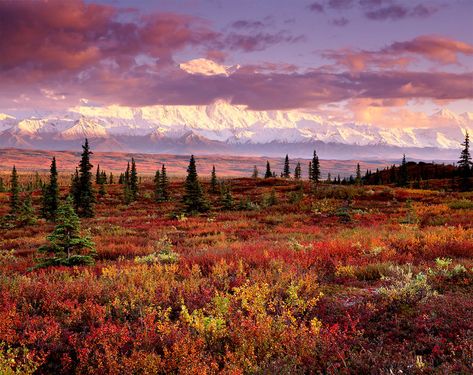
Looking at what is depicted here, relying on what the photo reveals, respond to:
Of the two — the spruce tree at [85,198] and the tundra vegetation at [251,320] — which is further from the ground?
the tundra vegetation at [251,320]

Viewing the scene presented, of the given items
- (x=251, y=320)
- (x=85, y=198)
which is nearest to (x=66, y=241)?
(x=251, y=320)

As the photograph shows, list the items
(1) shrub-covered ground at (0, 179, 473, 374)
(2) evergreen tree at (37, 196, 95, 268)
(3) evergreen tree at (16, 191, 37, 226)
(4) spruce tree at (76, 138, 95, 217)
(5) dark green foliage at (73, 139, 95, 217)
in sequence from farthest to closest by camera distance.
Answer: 1. (5) dark green foliage at (73, 139, 95, 217)
2. (4) spruce tree at (76, 138, 95, 217)
3. (3) evergreen tree at (16, 191, 37, 226)
4. (2) evergreen tree at (37, 196, 95, 268)
5. (1) shrub-covered ground at (0, 179, 473, 374)

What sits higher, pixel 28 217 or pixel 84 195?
pixel 84 195

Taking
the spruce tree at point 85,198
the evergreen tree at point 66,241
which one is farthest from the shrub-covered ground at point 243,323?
the spruce tree at point 85,198

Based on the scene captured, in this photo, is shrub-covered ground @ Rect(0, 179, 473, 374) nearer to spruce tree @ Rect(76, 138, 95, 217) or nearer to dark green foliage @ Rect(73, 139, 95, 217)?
spruce tree @ Rect(76, 138, 95, 217)

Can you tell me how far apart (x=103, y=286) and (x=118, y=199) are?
63618 millimetres

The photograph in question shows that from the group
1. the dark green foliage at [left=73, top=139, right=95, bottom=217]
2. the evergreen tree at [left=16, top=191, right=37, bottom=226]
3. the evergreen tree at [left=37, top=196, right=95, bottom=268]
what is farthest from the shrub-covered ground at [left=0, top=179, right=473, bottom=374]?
the dark green foliage at [left=73, top=139, right=95, bottom=217]

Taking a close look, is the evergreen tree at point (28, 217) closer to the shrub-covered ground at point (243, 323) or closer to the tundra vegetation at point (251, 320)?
the tundra vegetation at point (251, 320)

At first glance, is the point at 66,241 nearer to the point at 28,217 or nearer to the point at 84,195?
the point at 28,217

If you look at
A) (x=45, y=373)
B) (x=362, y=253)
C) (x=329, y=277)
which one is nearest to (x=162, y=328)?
(x=45, y=373)

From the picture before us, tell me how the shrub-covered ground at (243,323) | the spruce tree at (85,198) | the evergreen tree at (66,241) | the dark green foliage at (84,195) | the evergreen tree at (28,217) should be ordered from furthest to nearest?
the dark green foliage at (84,195) → the spruce tree at (85,198) → the evergreen tree at (28,217) → the evergreen tree at (66,241) → the shrub-covered ground at (243,323)

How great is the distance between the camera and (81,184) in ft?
168

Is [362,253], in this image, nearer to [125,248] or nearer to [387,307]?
[387,307]

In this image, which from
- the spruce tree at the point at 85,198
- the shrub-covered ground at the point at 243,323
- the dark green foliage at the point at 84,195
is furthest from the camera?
the dark green foliage at the point at 84,195
